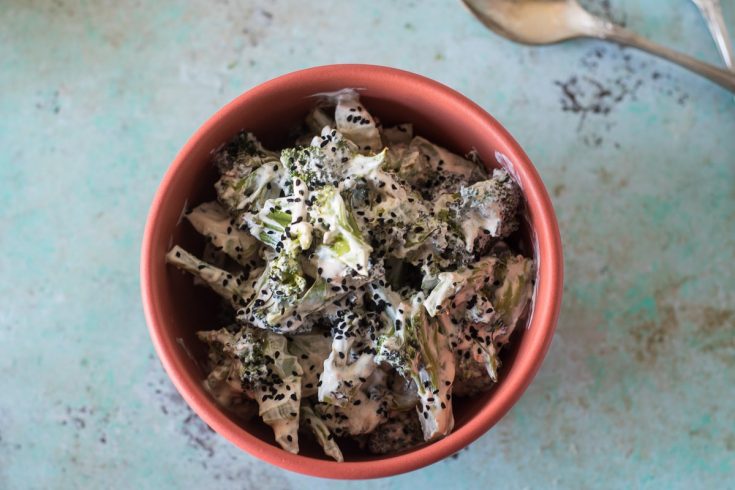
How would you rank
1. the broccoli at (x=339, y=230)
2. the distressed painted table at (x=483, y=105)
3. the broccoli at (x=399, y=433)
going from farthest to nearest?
the distressed painted table at (x=483, y=105) < the broccoli at (x=399, y=433) < the broccoli at (x=339, y=230)

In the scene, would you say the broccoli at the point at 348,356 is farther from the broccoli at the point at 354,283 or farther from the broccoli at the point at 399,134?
the broccoli at the point at 399,134

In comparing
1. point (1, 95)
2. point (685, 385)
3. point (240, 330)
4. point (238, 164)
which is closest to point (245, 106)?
point (238, 164)

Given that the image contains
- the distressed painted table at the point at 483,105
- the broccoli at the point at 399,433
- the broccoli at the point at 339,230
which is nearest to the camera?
the broccoli at the point at 339,230

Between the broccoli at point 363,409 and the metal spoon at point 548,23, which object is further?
the metal spoon at point 548,23

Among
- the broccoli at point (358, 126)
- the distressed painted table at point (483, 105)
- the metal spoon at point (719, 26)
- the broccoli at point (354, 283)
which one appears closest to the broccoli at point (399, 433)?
the broccoli at point (354, 283)

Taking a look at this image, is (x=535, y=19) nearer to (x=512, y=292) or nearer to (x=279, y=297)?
(x=512, y=292)

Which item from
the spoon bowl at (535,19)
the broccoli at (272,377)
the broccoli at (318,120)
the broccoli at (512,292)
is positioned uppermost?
the spoon bowl at (535,19)

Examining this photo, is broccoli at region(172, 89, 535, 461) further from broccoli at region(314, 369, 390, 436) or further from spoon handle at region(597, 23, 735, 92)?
spoon handle at region(597, 23, 735, 92)

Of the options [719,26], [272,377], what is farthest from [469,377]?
[719,26]
